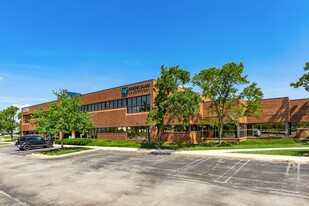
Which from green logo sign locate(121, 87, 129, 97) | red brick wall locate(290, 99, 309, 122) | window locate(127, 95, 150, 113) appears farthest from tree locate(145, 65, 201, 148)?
red brick wall locate(290, 99, 309, 122)

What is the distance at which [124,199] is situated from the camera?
975 centimetres

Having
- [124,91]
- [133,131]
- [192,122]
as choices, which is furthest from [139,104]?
[192,122]

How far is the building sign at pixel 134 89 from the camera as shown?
113 ft

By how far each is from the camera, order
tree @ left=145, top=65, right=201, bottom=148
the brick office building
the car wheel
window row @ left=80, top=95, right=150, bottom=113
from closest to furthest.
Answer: tree @ left=145, top=65, right=201, bottom=148, the brick office building, window row @ left=80, top=95, right=150, bottom=113, the car wheel

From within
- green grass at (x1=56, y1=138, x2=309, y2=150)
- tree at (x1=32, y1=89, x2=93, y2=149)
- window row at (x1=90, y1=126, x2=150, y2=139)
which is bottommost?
green grass at (x1=56, y1=138, x2=309, y2=150)

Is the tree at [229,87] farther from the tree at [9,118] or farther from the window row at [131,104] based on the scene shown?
the tree at [9,118]

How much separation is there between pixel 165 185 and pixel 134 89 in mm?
25252

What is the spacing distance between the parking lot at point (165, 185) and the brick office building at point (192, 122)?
16674mm

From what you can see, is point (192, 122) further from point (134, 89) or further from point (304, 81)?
point (304, 81)

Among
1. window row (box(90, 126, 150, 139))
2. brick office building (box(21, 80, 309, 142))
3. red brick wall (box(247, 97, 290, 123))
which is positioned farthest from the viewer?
window row (box(90, 126, 150, 139))

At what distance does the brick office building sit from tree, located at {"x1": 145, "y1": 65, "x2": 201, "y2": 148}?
25.9 ft

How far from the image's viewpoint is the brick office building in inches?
1313

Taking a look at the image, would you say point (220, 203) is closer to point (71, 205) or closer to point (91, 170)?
point (71, 205)

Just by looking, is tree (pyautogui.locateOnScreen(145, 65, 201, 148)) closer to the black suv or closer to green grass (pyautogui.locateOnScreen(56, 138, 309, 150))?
green grass (pyautogui.locateOnScreen(56, 138, 309, 150))
